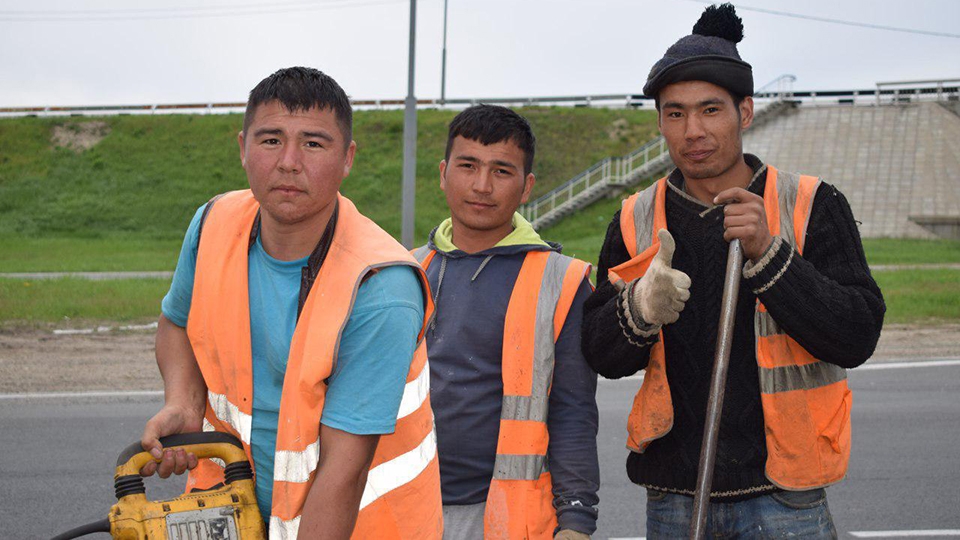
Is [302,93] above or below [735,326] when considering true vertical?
above

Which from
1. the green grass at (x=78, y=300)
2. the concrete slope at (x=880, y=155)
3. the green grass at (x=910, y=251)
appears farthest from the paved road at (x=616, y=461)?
the concrete slope at (x=880, y=155)

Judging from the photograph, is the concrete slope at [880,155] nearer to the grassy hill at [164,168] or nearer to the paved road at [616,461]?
the grassy hill at [164,168]

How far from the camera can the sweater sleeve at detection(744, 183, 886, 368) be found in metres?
2.56

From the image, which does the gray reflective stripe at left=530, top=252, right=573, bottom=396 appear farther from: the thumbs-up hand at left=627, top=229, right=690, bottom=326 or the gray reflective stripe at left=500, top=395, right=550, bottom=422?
the thumbs-up hand at left=627, top=229, right=690, bottom=326

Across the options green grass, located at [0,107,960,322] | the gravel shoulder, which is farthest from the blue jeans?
green grass, located at [0,107,960,322]

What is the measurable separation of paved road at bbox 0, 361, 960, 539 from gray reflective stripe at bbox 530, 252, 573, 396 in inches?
113

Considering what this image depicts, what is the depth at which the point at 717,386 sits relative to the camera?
2.59 m

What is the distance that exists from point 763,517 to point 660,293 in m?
0.68

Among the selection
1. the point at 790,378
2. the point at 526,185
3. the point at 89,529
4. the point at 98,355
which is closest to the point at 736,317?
the point at 790,378

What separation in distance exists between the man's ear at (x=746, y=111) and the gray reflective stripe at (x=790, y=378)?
715 millimetres

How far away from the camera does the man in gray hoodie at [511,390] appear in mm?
2955

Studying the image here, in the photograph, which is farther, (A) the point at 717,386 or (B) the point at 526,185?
(B) the point at 526,185

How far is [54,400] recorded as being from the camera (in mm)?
8648

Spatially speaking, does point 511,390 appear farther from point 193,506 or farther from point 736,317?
point 193,506
